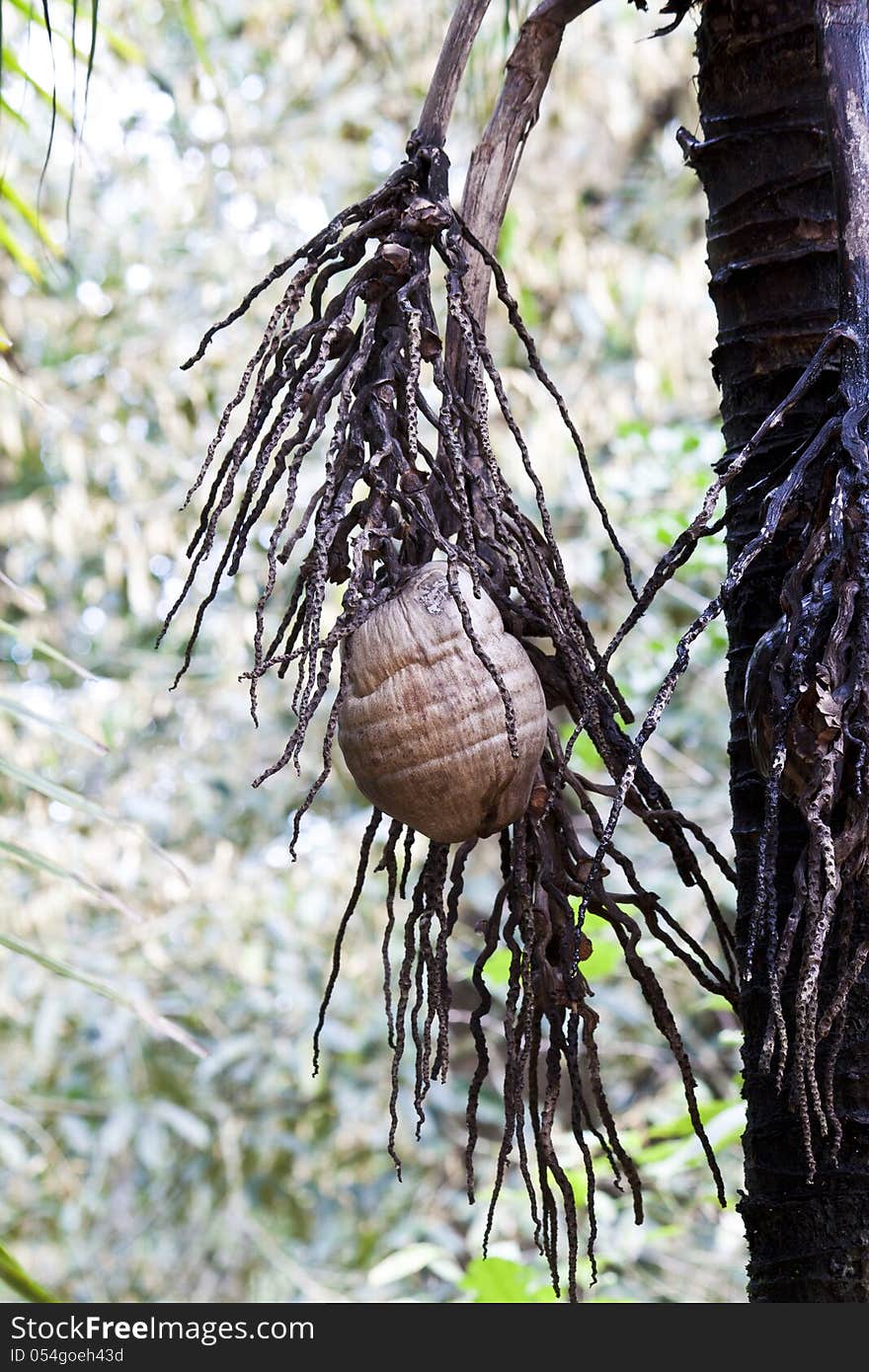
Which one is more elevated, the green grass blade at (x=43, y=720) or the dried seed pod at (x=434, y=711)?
the green grass blade at (x=43, y=720)

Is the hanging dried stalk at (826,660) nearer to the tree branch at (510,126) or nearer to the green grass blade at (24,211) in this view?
the tree branch at (510,126)

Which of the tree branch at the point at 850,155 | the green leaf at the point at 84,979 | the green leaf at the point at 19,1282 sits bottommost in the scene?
the green leaf at the point at 19,1282

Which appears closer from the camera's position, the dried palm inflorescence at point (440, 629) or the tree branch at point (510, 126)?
the dried palm inflorescence at point (440, 629)

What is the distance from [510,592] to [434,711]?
106mm

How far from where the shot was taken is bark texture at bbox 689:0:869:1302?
0.78 m

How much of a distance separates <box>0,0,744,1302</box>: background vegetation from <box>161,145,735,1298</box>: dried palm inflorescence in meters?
2.43

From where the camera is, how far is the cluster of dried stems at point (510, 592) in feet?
2.15

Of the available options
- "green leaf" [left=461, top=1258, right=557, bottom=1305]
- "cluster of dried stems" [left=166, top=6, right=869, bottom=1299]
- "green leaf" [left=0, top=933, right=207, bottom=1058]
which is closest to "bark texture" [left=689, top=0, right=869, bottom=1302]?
"cluster of dried stems" [left=166, top=6, right=869, bottom=1299]

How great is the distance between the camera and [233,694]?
3.74 meters

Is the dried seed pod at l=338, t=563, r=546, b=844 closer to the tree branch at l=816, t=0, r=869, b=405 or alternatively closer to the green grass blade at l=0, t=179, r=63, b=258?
the tree branch at l=816, t=0, r=869, b=405

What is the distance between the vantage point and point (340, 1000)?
3510 millimetres

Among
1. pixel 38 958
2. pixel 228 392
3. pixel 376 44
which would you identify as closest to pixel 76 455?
pixel 228 392

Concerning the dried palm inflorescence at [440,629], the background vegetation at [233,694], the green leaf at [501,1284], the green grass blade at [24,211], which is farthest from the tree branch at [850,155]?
the background vegetation at [233,694]

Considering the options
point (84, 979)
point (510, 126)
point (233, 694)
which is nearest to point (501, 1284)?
point (84, 979)
